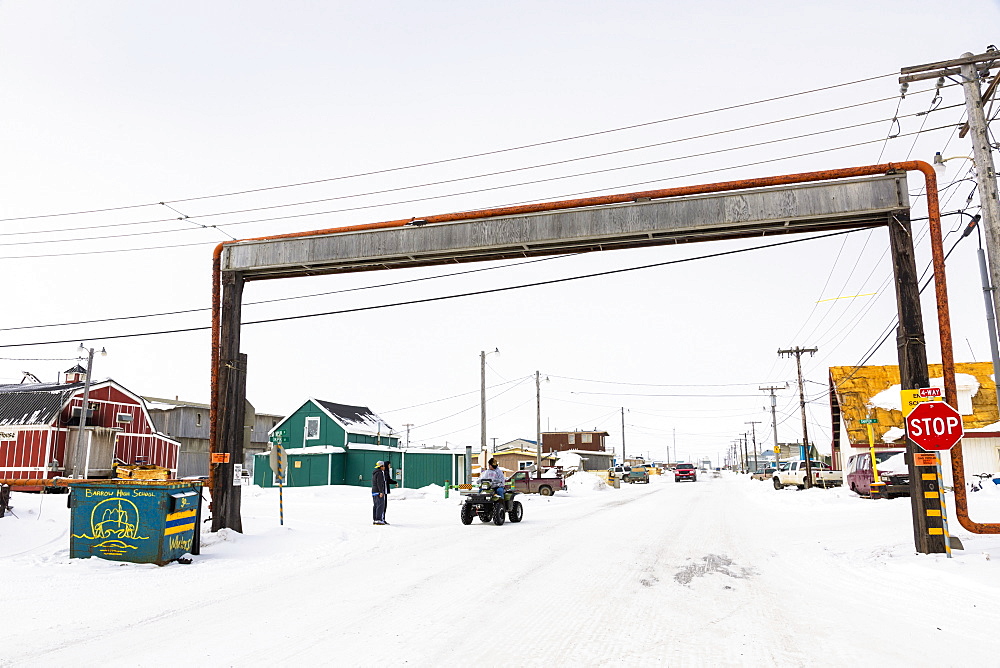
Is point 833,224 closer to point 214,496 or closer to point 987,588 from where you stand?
point 987,588

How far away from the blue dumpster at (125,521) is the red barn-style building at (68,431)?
2013 cm

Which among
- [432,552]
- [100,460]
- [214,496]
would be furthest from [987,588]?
[100,460]

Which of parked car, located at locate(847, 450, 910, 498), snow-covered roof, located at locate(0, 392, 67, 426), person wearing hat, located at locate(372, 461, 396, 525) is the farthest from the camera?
snow-covered roof, located at locate(0, 392, 67, 426)

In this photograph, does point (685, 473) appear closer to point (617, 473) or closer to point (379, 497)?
point (617, 473)

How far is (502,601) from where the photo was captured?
315 inches

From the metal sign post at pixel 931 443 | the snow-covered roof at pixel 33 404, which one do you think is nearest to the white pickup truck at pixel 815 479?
the metal sign post at pixel 931 443

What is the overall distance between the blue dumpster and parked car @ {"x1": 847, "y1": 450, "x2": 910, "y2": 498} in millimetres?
23858

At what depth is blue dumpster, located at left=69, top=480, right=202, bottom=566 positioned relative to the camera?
10.5 metres

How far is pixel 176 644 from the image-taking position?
6.21 meters

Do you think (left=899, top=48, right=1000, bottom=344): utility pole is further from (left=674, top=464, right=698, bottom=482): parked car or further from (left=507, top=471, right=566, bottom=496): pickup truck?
(left=674, top=464, right=698, bottom=482): parked car

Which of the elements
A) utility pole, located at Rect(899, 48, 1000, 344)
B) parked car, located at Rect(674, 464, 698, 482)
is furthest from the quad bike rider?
parked car, located at Rect(674, 464, 698, 482)

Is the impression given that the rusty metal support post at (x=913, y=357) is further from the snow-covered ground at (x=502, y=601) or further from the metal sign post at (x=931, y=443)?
the snow-covered ground at (x=502, y=601)

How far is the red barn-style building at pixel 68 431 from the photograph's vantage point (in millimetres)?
31375

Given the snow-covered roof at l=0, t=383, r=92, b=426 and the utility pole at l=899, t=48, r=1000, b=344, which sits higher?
the utility pole at l=899, t=48, r=1000, b=344
